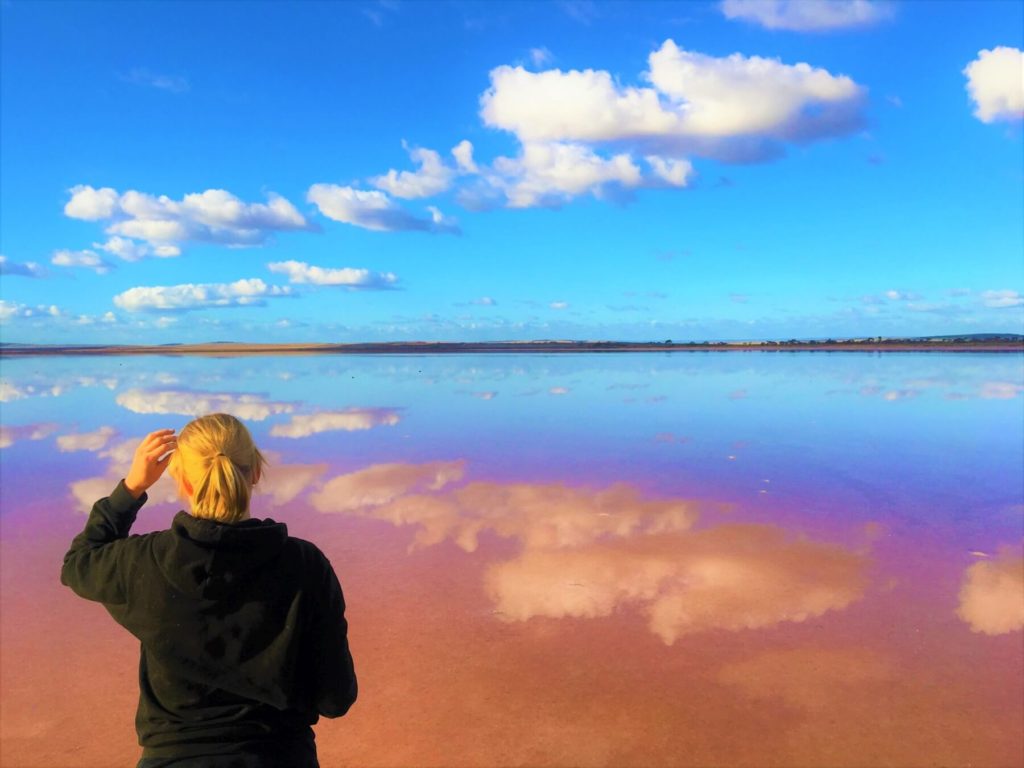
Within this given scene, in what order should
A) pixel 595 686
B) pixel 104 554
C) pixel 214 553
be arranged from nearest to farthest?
1. pixel 214 553
2. pixel 104 554
3. pixel 595 686

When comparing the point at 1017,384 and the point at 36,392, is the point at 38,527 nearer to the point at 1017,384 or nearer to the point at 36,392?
the point at 36,392

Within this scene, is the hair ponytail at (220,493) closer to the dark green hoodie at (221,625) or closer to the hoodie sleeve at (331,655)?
the dark green hoodie at (221,625)

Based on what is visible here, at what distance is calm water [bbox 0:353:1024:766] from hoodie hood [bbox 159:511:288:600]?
2.06 meters

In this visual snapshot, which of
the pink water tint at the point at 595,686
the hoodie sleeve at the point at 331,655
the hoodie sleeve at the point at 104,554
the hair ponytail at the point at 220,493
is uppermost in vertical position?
the hair ponytail at the point at 220,493

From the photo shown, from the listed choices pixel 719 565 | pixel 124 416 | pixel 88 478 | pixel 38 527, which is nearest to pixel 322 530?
pixel 38 527

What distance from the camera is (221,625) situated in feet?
5.93

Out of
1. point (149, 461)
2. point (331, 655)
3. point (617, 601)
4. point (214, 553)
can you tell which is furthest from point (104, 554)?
point (617, 601)

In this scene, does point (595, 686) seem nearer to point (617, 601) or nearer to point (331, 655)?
point (617, 601)

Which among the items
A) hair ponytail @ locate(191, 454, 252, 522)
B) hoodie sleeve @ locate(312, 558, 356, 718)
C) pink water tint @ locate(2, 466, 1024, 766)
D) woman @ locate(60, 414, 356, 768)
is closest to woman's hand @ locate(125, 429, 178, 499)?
woman @ locate(60, 414, 356, 768)

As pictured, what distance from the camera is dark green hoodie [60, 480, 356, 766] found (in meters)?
1.76

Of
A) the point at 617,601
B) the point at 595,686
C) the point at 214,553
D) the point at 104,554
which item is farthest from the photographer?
the point at 617,601

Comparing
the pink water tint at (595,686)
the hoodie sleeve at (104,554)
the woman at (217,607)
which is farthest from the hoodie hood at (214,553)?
the pink water tint at (595,686)

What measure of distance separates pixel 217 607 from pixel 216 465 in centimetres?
35

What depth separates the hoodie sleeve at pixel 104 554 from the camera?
6.01ft
